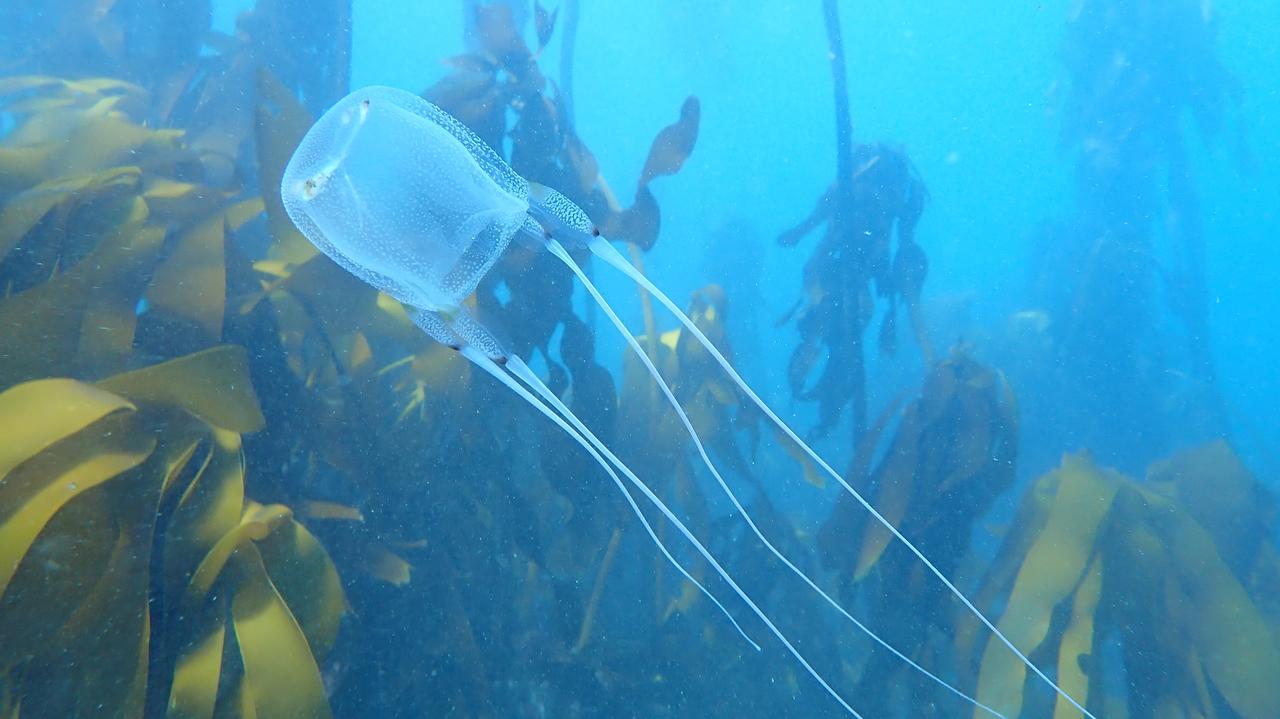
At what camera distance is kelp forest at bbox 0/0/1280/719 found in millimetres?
1616

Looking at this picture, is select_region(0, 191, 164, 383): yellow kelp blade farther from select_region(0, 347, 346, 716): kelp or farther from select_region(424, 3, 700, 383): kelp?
select_region(424, 3, 700, 383): kelp

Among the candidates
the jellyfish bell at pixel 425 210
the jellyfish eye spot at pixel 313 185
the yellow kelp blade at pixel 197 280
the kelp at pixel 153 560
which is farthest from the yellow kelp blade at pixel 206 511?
the jellyfish eye spot at pixel 313 185

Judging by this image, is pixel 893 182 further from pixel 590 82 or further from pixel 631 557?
→ pixel 590 82

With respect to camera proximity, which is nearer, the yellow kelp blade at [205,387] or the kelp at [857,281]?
the yellow kelp blade at [205,387]

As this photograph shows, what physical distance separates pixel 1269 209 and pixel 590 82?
1688 inches

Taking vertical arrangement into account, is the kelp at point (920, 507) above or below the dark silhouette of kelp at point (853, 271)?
below

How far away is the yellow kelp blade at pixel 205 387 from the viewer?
5.69 ft

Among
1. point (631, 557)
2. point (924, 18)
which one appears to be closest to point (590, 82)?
point (924, 18)

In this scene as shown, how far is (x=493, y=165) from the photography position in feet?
5.68

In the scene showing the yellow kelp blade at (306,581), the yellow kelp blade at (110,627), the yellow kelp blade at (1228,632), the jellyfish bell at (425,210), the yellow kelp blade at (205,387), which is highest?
the yellow kelp blade at (1228,632)

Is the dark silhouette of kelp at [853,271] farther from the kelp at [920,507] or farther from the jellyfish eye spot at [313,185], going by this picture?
the jellyfish eye spot at [313,185]

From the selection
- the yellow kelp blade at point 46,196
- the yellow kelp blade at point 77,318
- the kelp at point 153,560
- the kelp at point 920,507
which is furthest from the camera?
the kelp at point 920,507

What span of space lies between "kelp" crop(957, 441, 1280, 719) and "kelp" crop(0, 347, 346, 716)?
3.04 metres

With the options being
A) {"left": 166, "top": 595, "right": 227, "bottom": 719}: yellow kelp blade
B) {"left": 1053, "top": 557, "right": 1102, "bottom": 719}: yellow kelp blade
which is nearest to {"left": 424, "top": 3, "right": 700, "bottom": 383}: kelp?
{"left": 166, "top": 595, "right": 227, "bottom": 719}: yellow kelp blade
